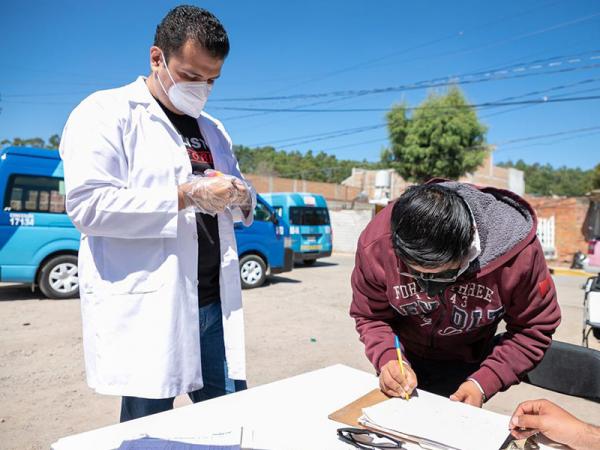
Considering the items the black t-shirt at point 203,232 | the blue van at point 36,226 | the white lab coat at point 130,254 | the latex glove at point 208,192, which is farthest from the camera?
the blue van at point 36,226

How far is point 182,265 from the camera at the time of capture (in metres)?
1.81

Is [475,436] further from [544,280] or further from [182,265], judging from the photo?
[182,265]

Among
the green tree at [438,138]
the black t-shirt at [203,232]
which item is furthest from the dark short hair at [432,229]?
the green tree at [438,138]

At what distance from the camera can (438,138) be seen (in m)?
23.4

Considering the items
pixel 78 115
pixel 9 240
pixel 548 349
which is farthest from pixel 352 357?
pixel 9 240

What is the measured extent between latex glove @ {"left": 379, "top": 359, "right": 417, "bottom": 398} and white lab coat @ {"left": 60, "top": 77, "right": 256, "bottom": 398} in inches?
29.1

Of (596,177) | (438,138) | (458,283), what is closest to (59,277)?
(458,283)

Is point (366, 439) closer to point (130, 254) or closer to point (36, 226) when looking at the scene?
point (130, 254)

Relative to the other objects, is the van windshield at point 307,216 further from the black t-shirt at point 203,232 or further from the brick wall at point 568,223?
the black t-shirt at point 203,232

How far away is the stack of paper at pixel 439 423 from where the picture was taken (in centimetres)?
140

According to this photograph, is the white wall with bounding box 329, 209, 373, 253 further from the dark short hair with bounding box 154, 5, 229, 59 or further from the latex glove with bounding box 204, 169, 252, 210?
the dark short hair with bounding box 154, 5, 229, 59

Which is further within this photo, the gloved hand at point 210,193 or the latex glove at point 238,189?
the latex glove at point 238,189

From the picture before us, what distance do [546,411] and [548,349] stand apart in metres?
0.68

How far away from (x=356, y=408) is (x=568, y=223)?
19.1 meters
